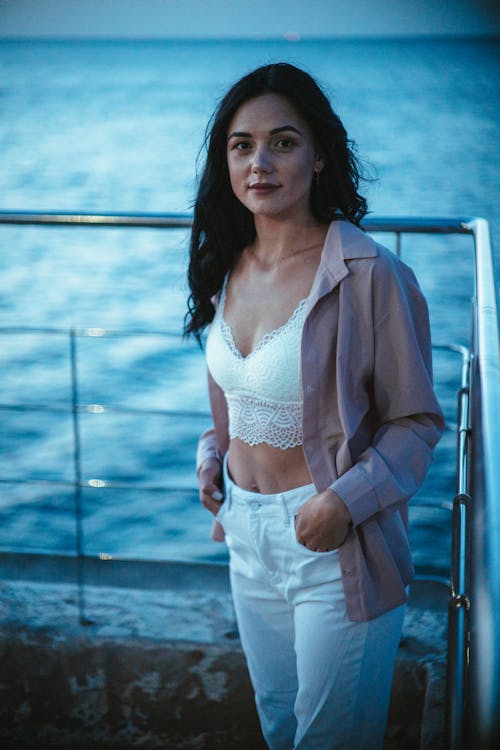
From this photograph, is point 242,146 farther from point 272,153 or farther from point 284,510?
point 284,510

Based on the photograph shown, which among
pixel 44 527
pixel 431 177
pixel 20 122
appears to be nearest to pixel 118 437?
pixel 44 527

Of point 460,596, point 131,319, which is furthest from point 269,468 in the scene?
point 131,319

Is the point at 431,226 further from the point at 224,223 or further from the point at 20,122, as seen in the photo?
the point at 20,122

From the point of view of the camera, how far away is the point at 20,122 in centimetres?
3803

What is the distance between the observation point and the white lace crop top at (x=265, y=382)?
1.58 meters

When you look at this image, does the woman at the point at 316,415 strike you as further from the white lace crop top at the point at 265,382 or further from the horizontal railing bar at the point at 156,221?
the horizontal railing bar at the point at 156,221

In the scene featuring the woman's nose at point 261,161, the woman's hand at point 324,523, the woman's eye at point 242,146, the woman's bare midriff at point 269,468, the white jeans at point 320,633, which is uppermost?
the woman's eye at point 242,146

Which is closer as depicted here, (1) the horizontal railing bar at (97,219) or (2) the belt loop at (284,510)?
(2) the belt loop at (284,510)

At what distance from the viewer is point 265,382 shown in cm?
160

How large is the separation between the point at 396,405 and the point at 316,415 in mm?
147

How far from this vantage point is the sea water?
15.6ft

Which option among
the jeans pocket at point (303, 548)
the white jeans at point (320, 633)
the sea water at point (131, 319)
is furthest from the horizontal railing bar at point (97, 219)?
the jeans pocket at point (303, 548)

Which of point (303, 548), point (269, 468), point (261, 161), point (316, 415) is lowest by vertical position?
point (303, 548)

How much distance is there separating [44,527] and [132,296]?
643 cm
